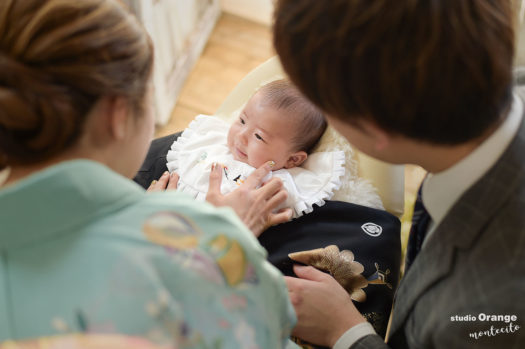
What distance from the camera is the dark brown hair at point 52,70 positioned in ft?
1.82

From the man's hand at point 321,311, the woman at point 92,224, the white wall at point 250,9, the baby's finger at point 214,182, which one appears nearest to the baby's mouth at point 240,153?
the baby's finger at point 214,182

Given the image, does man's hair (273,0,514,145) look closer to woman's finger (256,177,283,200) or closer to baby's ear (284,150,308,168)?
woman's finger (256,177,283,200)

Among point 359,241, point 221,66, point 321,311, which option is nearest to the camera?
point 321,311

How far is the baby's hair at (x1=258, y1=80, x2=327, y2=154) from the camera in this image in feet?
4.28

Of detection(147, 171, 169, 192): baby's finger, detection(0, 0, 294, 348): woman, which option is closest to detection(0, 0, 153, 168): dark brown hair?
detection(0, 0, 294, 348): woman

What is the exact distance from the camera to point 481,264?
0.72 m

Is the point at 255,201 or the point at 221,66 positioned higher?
the point at 255,201

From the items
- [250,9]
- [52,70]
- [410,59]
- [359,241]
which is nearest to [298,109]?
[359,241]

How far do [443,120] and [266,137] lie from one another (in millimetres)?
702

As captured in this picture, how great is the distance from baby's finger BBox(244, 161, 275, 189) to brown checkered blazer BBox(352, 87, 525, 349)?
524mm

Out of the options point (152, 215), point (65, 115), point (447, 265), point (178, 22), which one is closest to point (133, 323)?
point (152, 215)

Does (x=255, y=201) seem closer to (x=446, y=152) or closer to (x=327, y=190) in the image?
(x=327, y=190)

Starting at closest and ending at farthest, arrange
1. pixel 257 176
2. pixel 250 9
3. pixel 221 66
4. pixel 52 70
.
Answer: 1. pixel 52 70
2. pixel 257 176
3. pixel 221 66
4. pixel 250 9

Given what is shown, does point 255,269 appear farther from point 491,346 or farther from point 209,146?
point 209,146
